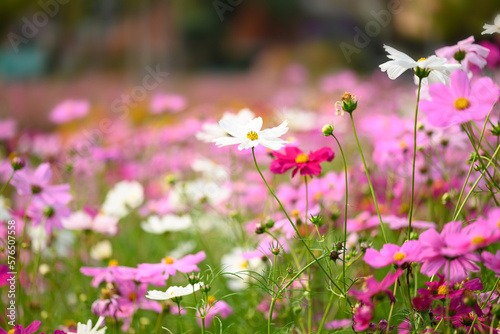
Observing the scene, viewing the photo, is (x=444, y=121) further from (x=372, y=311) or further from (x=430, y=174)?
(x=430, y=174)

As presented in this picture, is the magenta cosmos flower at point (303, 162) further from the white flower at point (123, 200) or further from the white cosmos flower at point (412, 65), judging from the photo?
the white flower at point (123, 200)

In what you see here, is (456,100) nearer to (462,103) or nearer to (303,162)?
(462,103)

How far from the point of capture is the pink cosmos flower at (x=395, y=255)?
0.49 metres

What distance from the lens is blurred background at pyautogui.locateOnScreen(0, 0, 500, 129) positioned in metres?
3.80

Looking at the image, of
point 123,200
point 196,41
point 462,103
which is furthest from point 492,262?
point 196,41

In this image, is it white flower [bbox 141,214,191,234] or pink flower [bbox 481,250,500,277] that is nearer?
pink flower [bbox 481,250,500,277]

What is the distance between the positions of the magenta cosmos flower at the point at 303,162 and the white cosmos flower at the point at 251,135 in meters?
0.05

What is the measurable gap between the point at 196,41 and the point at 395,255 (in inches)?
164

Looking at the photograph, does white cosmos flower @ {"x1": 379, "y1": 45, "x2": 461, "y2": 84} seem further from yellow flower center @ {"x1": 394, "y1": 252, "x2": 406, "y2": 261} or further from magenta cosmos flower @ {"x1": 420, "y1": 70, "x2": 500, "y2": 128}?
yellow flower center @ {"x1": 394, "y1": 252, "x2": 406, "y2": 261}

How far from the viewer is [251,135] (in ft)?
1.87

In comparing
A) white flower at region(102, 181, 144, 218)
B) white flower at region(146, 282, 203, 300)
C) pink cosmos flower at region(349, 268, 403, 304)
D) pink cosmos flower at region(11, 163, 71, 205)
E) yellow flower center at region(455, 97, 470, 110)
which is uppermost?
yellow flower center at region(455, 97, 470, 110)

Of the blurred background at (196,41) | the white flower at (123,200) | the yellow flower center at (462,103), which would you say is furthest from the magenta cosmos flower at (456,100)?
the blurred background at (196,41)

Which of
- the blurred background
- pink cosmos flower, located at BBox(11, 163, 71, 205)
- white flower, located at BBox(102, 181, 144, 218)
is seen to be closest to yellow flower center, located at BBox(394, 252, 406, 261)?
pink cosmos flower, located at BBox(11, 163, 71, 205)

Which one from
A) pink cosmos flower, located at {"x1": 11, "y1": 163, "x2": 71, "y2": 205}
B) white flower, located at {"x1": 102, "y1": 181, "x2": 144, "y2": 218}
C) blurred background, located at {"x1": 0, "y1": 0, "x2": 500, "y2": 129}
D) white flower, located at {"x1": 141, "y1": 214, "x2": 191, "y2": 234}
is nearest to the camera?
pink cosmos flower, located at {"x1": 11, "y1": 163, "x2": 71, "y2": 205}
